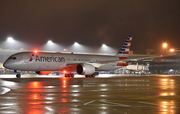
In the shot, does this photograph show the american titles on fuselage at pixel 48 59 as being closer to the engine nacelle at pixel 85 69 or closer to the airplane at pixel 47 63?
the airplane at pixel 47 63

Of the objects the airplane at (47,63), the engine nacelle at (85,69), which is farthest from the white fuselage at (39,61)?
the engine nacelle at (85,69)

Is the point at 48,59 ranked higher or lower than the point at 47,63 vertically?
higher

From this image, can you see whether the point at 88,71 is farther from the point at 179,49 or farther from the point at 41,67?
the point at 179,49

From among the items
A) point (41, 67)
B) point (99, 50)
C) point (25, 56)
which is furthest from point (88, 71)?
point (99, 50)

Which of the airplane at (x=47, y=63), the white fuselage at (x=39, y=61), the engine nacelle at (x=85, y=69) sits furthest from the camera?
the engine nacelle at (x=85, y=69)

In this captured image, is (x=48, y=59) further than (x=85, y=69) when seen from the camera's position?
Yes

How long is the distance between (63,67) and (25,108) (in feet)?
84.6

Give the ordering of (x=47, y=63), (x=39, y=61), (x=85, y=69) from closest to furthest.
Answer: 1. (x=39, y=61)
2. (x=85, y=69)
3. (x=47, y=63)

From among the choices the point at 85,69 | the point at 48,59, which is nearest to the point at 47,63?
the point at 48,59

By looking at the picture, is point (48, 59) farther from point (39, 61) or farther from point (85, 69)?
point (85, 69)

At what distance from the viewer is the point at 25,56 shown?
102 ft

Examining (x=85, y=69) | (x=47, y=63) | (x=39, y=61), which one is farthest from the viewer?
(x=47, y=63)

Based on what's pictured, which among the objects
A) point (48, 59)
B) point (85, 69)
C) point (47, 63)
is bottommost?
point (85, 69)

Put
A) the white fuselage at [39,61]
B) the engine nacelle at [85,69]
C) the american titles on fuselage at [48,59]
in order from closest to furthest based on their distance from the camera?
the white fuselage at [39,61] → the american titles on fuselage at [48,59] → the engine nacelle at [85,69]
